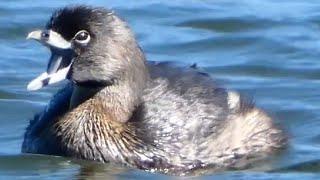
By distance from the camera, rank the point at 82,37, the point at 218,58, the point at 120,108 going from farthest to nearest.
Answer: the point at 218,58 → the point at 120,108 → the point at 82,37

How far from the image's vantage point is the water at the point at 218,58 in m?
12.8

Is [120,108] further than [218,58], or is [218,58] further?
[218,58]

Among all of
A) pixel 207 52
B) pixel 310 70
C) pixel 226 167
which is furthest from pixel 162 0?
pixel 226 167

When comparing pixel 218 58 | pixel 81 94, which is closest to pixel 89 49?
pixel 81 94

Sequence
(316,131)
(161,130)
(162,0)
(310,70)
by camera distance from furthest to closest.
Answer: (162,0) < (310,70) < (316,131) < (161,130)

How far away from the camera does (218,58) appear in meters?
16.4

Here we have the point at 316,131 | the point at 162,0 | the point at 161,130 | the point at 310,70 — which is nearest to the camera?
the point at 161,130

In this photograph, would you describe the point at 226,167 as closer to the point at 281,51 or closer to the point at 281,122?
the point at 281,122

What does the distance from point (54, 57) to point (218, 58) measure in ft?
13.7

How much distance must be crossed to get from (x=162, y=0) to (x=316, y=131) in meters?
5.29

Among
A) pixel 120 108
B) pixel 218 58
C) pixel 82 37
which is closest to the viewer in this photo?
pixel 82 37

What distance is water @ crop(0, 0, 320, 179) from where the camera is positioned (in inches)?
505

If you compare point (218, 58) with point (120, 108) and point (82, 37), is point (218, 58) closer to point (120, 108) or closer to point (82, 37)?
point (120, 108)

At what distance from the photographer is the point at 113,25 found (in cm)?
1257
